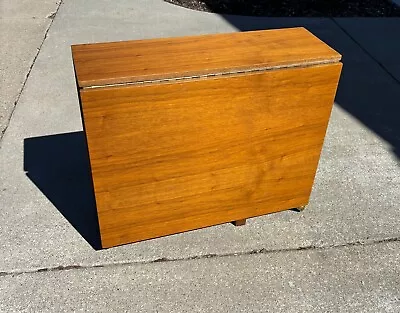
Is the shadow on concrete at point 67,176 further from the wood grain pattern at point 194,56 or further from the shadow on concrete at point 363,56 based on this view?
the shadow on concrete at point 363,56

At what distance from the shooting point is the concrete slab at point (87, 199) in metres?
2.42

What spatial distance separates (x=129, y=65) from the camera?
Answer: 2049mm

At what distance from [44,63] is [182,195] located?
259cm

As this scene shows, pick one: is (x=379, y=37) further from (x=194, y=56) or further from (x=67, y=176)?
(x=67, y=176)

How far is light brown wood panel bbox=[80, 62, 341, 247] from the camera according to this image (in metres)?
2.01

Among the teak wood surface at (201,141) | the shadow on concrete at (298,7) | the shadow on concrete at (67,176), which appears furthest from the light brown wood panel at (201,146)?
the shadow on concrete at (298,7)

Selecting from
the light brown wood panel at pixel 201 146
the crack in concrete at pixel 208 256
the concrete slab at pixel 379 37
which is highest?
the light brown wood panel at pixel 201 146

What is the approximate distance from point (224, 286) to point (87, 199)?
982 millimetres

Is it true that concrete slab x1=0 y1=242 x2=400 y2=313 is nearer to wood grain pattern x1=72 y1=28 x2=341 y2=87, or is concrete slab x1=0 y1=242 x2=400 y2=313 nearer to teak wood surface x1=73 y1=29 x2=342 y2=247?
teak wood surface x1=73 y1=29 x2=342 y2=247

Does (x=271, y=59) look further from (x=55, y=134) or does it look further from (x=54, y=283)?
(x=55, y=134)

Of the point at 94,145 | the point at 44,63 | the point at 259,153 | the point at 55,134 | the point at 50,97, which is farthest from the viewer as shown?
the point at 44,63

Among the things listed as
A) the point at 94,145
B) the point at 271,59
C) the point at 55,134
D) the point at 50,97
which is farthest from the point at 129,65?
the point at 50,97

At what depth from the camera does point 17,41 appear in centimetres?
468

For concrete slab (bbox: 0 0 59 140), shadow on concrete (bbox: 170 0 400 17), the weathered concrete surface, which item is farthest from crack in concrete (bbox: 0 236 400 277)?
shadow on concrete (bbox: 170 0 400 17)
